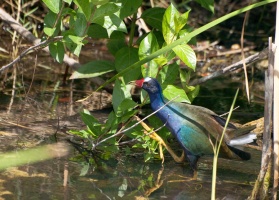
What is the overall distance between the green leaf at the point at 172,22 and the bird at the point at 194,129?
0.93 feet

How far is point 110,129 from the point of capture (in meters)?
3.82

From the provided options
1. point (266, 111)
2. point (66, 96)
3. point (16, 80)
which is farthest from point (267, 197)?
point (16, 80)

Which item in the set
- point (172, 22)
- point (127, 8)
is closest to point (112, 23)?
point (127, 8)

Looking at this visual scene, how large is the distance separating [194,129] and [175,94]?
0.81 ft

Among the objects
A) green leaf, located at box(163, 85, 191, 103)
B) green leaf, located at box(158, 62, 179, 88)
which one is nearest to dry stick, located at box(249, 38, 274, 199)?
green leaf, located at box(163, 85, 191, 103)

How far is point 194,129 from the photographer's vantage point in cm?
382

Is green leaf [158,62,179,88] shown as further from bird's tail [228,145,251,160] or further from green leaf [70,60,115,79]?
bird's tail [228,145,251,160]

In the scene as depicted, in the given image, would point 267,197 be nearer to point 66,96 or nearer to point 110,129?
point 110,129

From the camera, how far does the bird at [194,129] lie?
379cm

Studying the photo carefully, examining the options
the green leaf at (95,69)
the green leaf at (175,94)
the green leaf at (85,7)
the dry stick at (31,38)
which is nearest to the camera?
the green leaf at (85,7)

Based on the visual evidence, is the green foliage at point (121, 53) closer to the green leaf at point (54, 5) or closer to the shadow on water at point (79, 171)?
the green leaf at point (54, 5)

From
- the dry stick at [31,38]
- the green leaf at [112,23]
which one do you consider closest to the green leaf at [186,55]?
the green leaf at [112,23]

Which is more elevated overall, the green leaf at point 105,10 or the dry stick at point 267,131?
the green leaf at point 105,10

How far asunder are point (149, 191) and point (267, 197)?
1.92 ft
